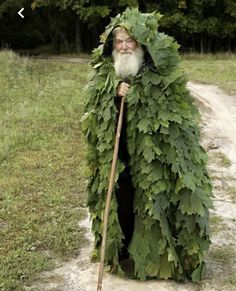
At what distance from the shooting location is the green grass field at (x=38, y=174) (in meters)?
6.34

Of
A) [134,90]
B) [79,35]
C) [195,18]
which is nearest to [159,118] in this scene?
[134,90]

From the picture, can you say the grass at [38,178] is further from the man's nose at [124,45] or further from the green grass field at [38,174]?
the man's nose at [124,45]

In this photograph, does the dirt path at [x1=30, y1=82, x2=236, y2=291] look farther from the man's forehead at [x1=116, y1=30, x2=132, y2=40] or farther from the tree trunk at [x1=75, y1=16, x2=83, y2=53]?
the tree trunk at [x1=75, y1=16, x2=83, y2=53]

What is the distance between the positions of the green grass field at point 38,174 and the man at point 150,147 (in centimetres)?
111

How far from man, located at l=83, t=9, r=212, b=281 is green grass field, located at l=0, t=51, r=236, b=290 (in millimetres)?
1113

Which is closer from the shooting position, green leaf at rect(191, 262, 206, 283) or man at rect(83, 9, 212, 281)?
man at rect(83, 9, 212, 281)

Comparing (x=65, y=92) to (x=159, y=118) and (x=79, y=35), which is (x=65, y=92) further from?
(x=79, y=35)

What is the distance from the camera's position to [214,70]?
21.0 m

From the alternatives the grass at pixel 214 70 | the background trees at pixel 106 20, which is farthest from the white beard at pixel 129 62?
the background trees at pixel 106 20

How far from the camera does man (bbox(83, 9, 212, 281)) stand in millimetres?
5246

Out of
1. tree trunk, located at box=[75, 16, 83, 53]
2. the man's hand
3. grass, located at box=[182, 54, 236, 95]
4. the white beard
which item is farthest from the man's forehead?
tree trunk, located at box=[75, 16, 83, 53]

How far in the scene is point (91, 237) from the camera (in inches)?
268

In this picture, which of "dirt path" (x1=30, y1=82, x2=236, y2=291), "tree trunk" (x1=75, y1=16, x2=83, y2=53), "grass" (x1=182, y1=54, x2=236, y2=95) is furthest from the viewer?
"tree trunk" (x1=75, y1=16, x2=83, y2=53)

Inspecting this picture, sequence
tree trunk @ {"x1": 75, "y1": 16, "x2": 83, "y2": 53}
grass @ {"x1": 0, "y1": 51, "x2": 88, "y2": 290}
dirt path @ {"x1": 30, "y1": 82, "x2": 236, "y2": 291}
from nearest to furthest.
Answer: dirt path @ {"x1": 30, "y1": 82, "x2": 236, "y2": 291}, grass @ {"x1": 0, "y1": 51, "x2": 88, "y2": 290}, tree trunk @ {"x1": 75, "y1": 16, "x2": 83, "y2": 53}
